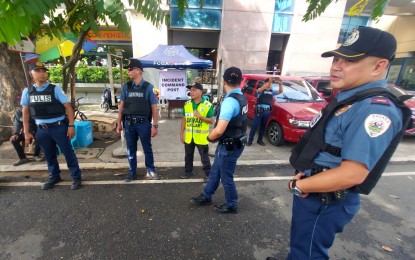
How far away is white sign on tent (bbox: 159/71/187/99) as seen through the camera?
28.7 feet

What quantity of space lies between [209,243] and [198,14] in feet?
46.6

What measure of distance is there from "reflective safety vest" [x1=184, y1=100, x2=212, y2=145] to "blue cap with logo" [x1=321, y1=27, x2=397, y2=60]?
260cm

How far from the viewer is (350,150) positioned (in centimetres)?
123

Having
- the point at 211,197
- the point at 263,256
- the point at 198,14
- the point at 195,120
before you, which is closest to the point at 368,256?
the point at 263,256

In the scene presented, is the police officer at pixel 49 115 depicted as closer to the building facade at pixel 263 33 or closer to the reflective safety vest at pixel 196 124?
the reflective safety vest at pixel 196 124

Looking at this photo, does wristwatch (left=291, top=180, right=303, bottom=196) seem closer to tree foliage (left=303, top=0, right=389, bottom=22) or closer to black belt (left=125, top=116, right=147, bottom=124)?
tree foliage (left=303, top=0, right=389, bottom=22)

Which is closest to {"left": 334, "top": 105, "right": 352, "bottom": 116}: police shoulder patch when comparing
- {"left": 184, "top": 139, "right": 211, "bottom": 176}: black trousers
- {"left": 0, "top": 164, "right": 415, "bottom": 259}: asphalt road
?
{"left": 0, "top": 164, "right": 415, "bottom": 259}: asphalt road

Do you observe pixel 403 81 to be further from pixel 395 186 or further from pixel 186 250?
pixel 186 250

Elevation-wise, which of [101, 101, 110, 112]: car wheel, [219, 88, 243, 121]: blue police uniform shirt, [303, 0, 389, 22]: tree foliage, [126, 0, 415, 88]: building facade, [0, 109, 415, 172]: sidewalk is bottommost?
[101, 101, 110, 112]: car wheel

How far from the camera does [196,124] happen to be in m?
3.83

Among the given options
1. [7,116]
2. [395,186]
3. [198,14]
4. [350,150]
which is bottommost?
[395,186]

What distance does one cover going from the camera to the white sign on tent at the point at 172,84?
8734mm

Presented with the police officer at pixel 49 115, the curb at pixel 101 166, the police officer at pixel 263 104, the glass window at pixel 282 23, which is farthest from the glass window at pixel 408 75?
the police officer at pixel 49 115

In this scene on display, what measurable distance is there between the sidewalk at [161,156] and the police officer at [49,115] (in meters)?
0.86
